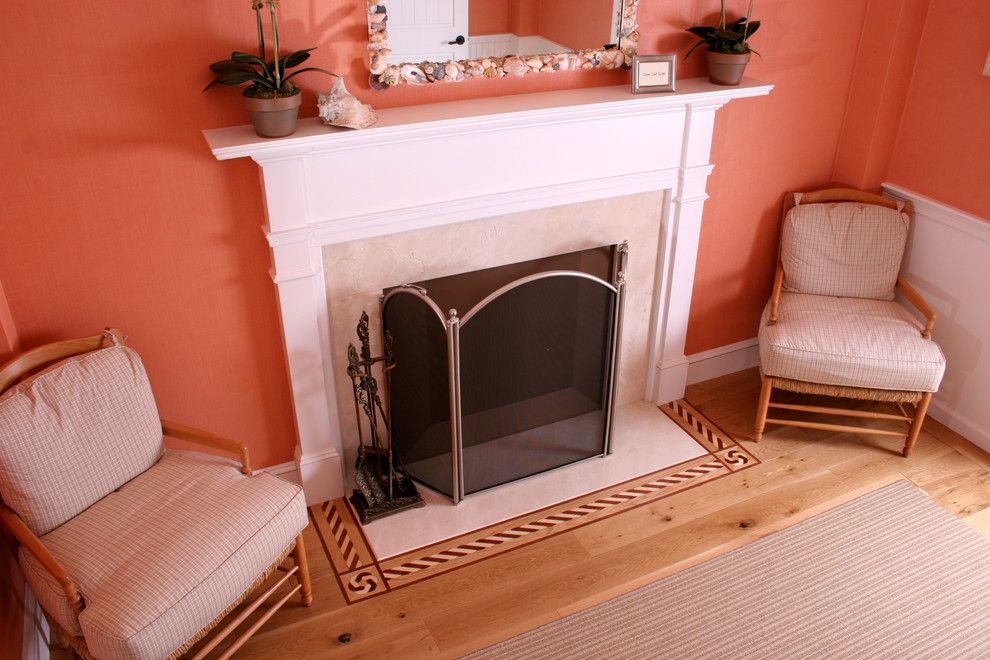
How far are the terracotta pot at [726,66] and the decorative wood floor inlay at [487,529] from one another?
1404 millimetres

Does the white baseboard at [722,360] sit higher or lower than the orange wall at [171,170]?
lower


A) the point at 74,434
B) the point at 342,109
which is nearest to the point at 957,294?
the point at 342,109

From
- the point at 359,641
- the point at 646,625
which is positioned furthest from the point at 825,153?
the point at 359,641

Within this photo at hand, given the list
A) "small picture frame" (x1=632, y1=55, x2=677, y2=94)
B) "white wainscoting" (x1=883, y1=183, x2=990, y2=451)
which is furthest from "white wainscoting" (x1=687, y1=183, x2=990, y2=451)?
"small picture frame" (x1=632, y1=55, x2=677, y2=94)

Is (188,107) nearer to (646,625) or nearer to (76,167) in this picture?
(76,167)

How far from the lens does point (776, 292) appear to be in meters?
3.14

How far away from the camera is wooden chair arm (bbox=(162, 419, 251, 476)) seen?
224 cm

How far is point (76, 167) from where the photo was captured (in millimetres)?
2104

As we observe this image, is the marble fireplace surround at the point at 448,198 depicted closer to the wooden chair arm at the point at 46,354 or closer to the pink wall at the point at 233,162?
the pink wall at the point at 233,162

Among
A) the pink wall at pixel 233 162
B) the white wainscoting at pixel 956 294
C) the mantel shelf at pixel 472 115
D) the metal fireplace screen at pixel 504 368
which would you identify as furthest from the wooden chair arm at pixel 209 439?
the white wainscoting at pixel 956 294

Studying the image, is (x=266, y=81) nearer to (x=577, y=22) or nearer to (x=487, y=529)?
(x=577, y=22)

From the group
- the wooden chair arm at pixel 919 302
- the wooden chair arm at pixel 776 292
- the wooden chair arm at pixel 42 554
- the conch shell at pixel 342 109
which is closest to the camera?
the wooden chair arm at pixel 42 554

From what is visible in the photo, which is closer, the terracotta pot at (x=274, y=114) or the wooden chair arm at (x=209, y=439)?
the terracotta pot at (x=274, y=114)

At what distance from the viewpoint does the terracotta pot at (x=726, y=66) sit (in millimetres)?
2668
